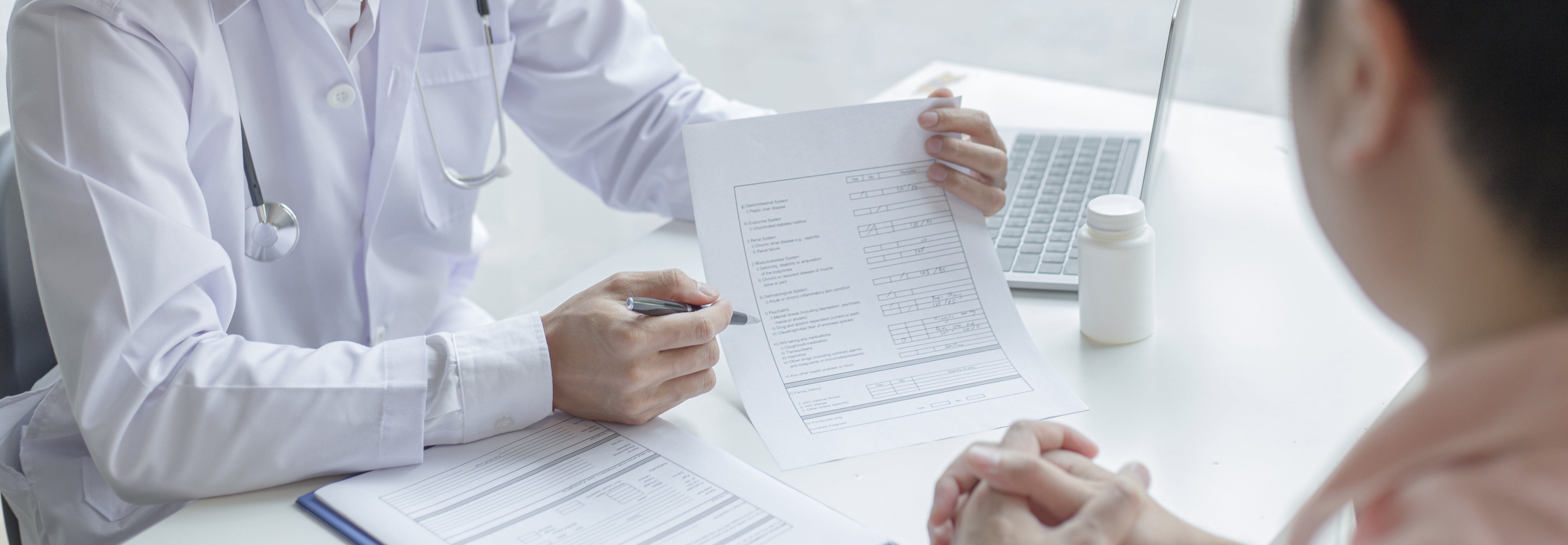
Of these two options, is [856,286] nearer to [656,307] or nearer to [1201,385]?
[656,307]

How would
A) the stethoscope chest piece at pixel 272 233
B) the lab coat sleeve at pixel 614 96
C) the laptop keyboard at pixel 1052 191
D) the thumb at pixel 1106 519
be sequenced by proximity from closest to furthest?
the thumb at pixel 1106 519, the stethoscope chest piece at pixel 272 233, the laptop keyboard at pixel 1052 191, the lab coat sleeve at pixel 614 96

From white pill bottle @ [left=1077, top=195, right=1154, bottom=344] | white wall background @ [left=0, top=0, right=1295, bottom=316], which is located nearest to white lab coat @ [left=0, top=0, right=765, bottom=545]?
white pill bottle @ [left=1077, top=195, right=1154, bottom=344]

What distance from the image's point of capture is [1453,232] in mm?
396

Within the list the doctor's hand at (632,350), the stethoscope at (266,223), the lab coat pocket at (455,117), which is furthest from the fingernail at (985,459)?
the lab coat pocket at (455,117)

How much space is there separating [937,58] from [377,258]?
2.77 m

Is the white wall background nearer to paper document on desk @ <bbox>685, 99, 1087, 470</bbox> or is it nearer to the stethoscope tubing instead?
the stethoscope tubing

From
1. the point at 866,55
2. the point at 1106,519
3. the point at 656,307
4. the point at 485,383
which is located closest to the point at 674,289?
the point at 656,307

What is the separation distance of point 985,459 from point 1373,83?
30 cm

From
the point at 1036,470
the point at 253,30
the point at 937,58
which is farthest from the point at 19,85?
the point at 937,58

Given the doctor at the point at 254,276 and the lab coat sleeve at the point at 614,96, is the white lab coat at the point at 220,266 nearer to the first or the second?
the doctor at the point at 254,276

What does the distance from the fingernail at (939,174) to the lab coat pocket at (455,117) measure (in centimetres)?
51

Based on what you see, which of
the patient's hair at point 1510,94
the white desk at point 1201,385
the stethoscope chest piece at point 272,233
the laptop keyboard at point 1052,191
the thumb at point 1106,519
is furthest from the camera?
the laptop keyboard at point 1052,191

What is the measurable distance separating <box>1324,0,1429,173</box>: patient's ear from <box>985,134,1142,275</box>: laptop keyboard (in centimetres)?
53

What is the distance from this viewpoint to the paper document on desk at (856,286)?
31.6 inches
